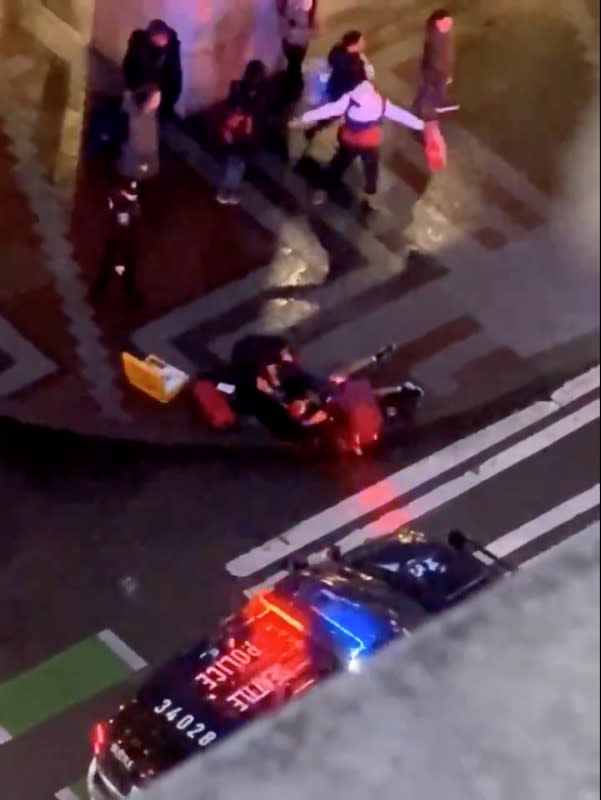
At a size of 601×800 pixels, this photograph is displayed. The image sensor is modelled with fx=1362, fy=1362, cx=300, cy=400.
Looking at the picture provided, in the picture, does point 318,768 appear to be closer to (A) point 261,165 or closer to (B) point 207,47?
(B) point 207,47

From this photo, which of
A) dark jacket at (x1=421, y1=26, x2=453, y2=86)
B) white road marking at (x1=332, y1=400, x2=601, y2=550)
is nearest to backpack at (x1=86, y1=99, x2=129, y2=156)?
dark jacket at (x1=421, y1=26, x2=453, y2=86)

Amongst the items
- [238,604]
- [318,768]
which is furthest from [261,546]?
[318,768]

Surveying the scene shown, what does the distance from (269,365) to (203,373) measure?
0.09m

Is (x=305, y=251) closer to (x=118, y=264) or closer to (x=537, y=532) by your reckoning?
(x=118, y=264)

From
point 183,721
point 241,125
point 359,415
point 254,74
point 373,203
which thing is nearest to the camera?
point 183,721

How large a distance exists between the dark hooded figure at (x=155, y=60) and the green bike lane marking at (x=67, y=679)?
69 centimetres

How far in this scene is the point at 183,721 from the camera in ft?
4.46

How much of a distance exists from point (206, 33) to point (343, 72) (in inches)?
6.3

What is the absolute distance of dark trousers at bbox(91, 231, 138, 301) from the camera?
5.35 ft

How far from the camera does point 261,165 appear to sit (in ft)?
5.25

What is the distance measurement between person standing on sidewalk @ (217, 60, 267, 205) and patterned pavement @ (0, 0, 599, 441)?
2 centimetres

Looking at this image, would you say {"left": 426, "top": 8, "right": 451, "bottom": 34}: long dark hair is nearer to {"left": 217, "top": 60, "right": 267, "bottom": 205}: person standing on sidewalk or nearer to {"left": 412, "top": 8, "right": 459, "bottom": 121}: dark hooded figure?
{"left": 412, "top": 8, "right": 459, "bottom": 121}: dark hooded figure

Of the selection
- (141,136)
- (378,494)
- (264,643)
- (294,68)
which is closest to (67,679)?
(264,643)

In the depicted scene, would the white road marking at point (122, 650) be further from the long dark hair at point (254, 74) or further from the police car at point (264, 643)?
the long dark hair at point (254, 74)
